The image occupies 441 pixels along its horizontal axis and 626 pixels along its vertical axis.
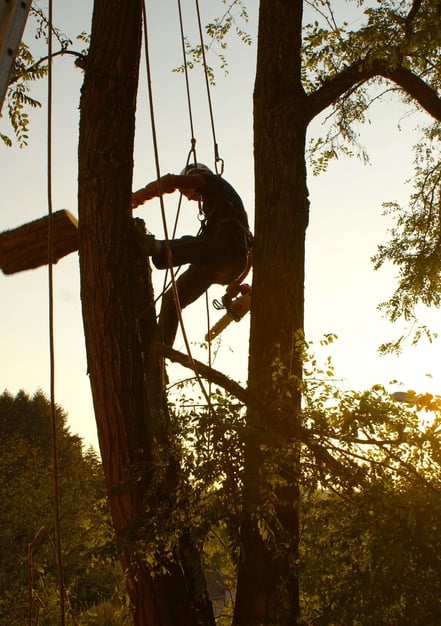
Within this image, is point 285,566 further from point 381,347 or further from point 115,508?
point 381,347

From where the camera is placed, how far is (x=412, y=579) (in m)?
2.92

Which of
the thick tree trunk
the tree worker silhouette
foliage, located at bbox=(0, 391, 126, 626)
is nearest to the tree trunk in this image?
the thick tree trunk

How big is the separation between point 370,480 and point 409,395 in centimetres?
56

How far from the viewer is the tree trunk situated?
3559 mm

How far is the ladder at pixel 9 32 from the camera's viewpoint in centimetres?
174

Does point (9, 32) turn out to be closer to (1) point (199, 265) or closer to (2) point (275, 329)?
(2) point (275, 329)

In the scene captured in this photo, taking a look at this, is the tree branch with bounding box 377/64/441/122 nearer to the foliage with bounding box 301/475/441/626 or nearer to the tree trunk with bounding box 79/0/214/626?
the tree trunk with bounding box 79/0/214/626

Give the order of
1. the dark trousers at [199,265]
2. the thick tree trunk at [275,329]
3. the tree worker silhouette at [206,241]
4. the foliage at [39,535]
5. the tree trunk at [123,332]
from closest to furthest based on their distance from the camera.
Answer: the thick tree trunk at [275,329]
the tree trunk at [123,332]
the dark trousers at [199,265]
the tree worker silhouette at [206,241]
the foliage at [39,535]

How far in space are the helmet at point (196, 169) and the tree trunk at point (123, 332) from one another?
113 centimetres

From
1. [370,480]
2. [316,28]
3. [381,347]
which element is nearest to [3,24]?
[370,480]

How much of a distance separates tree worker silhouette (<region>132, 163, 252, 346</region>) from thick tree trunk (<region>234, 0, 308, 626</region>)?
1.89 ft

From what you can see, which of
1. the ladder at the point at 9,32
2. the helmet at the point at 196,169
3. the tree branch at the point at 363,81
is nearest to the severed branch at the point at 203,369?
the helmet at the point at 196,169

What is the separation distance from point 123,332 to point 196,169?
6.10 feet

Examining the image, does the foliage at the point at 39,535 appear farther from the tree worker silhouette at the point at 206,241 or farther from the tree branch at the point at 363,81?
the tree branch at the point at 363,81
